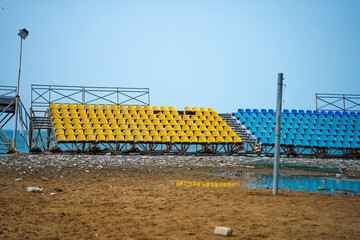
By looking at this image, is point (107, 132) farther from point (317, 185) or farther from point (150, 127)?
point (317, 185)

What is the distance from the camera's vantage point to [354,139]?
2859cm

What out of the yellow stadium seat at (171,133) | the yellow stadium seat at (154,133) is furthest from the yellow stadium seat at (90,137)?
the yellow stadium seat at (171,133)

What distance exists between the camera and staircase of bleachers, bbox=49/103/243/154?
23.7 meters

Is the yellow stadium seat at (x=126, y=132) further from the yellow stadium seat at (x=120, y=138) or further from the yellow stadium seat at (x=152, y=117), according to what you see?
the yellow stadium seat at (x=152, y=117)

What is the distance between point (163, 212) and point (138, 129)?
1882 centimetres

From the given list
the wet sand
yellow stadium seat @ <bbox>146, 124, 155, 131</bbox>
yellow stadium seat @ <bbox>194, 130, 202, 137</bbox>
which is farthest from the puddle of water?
yellow stadium seat @ <bbox>146, 124, 155, 131</bbox>

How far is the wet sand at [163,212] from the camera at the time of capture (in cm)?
544

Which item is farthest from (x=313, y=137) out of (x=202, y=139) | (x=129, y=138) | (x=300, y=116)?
(x=129, y=138)

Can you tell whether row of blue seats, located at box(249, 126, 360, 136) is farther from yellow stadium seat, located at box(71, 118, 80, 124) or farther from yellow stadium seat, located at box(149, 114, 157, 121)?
yellow stadium seat, located at box(71, 118, 80, 124)

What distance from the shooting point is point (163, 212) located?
22.1 ft

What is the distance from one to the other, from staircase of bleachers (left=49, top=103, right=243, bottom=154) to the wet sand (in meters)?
13.4

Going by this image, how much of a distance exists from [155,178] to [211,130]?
614 inches

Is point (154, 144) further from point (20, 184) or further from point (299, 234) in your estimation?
Answer: point (299, 234)

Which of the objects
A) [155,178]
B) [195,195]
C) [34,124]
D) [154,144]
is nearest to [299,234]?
[195,195]
